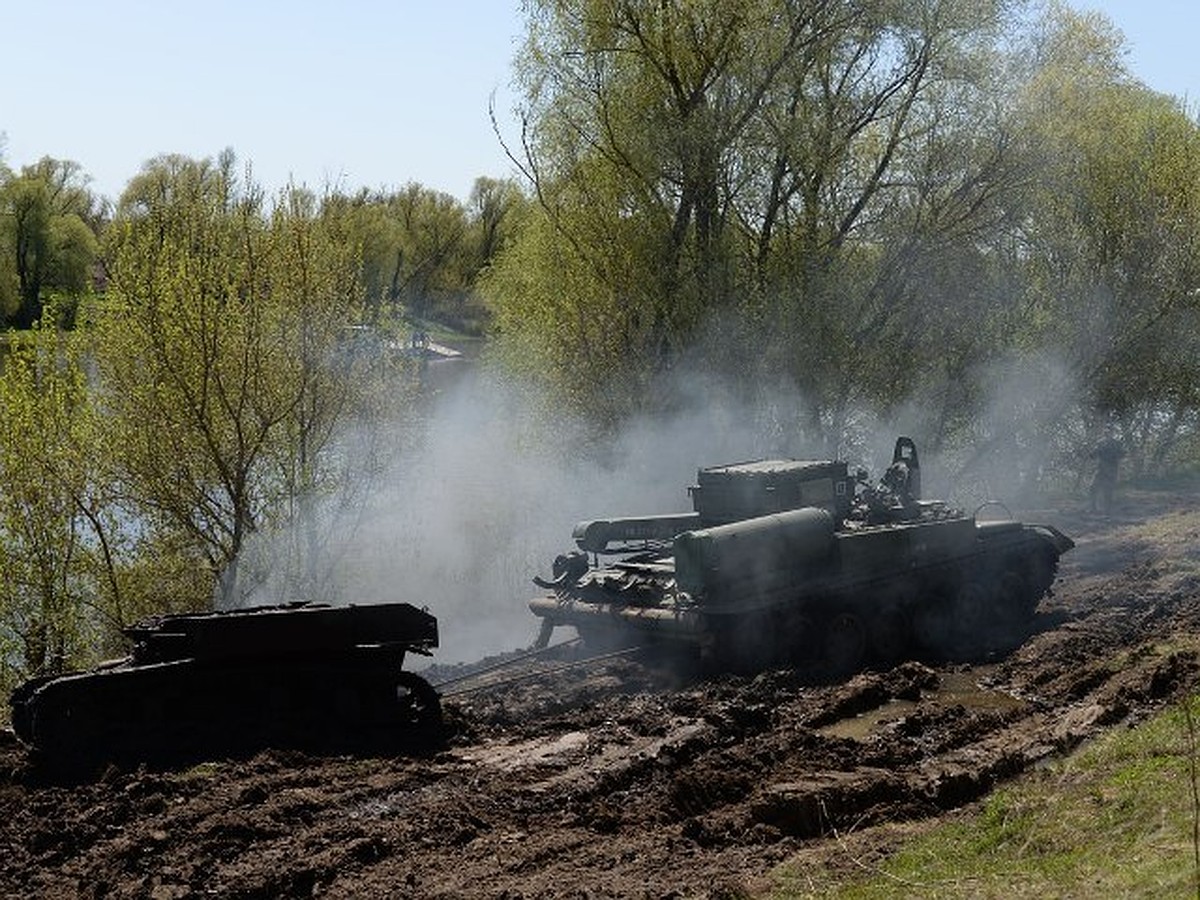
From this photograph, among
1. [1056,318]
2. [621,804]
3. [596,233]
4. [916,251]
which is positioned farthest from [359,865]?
[1056,318]

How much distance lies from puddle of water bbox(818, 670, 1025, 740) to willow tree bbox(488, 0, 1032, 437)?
11931mm

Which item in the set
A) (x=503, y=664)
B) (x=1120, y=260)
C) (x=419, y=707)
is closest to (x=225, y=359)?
(x=503, y=664)

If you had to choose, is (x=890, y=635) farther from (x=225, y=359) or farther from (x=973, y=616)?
(x=225, y=359)

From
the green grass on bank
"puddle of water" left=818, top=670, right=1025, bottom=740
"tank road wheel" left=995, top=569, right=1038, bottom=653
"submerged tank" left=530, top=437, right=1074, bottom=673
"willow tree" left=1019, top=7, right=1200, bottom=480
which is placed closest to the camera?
the green grass on bank

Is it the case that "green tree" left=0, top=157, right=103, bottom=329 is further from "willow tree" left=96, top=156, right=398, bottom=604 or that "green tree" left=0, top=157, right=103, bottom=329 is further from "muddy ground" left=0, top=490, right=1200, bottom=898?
"muddy ground" left=0, top=490, right=1200, bottom=898

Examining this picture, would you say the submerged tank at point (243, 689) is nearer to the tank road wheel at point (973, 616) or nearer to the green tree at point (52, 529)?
the tank road wheel at point (973, 616)

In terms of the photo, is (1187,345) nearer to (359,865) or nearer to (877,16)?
(877,16)

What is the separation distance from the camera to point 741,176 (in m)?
25.7

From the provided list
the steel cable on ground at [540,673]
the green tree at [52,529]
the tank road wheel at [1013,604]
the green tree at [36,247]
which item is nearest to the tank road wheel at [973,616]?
the tank road wheel at [1013,604]

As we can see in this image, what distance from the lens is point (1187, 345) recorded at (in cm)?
3145

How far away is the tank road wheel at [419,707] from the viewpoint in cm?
1227

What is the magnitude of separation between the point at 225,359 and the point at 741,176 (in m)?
9.75

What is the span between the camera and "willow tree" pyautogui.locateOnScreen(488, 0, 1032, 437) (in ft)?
83.0

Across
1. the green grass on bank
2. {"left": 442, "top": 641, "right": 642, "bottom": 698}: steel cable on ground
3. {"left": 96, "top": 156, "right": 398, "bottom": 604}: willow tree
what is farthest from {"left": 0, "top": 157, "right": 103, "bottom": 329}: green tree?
the green grass on bank
